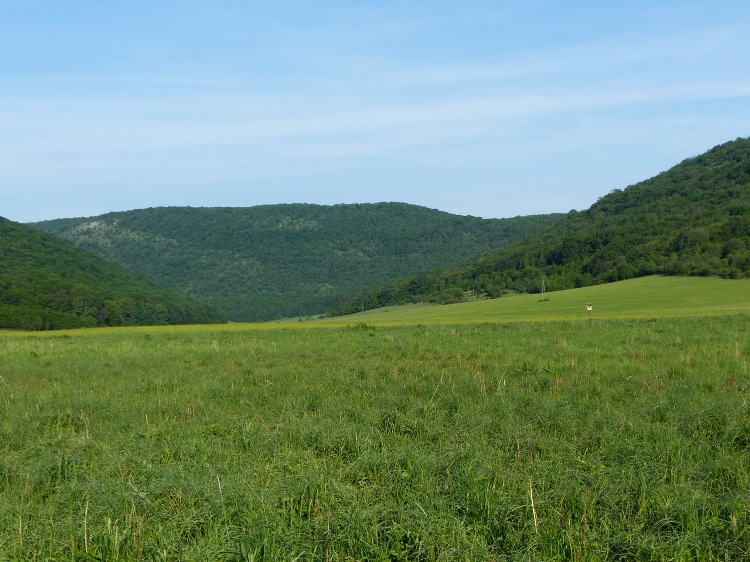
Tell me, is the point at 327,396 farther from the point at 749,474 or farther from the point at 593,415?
the point at 749,474

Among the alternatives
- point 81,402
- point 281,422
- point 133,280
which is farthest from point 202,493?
point 133,280

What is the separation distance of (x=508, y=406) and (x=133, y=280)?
143m

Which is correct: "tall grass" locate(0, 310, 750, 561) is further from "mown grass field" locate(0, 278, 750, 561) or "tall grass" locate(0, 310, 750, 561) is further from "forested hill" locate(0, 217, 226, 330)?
"forested hill" locate(0, 217, 226, 330)

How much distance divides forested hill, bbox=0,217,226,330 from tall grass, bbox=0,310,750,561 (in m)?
67.0

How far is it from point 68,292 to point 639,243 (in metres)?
90.0

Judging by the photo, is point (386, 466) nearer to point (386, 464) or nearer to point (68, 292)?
point (386, 464)

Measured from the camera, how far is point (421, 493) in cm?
645

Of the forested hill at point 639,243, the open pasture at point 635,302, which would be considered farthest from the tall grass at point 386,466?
the forested hill at point 639,243

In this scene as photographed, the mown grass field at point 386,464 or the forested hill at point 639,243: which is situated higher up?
the forested hill at point 639,243

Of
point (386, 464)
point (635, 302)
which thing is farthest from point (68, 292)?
point (386, 464)

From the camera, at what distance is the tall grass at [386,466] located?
5578 millimetres

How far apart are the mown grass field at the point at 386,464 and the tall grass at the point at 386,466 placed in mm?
27

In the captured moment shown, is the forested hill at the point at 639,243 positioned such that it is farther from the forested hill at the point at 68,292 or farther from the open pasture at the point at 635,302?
the forested hill at the point at 68,292

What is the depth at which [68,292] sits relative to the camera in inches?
3553
